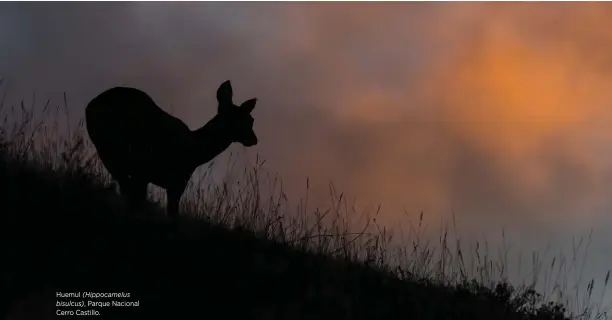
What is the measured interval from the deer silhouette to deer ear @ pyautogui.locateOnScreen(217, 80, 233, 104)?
2 centimetres

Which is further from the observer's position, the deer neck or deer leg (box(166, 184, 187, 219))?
the deer neck

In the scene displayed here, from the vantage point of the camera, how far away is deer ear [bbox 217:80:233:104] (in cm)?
720

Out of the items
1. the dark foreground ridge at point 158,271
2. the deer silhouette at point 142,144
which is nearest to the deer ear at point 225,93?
the deer silhouette at point 142,144

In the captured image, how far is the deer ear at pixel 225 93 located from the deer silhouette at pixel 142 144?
0.05 ft

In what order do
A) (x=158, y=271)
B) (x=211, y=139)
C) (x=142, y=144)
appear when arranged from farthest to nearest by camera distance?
(x=211, y=139) < (x=142, y=144) < (x=158, y=271)

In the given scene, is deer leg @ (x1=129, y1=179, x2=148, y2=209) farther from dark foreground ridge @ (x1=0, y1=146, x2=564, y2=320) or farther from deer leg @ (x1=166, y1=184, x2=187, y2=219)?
deer leg @ (x1=166, y1=184, x2=187, y2=219)

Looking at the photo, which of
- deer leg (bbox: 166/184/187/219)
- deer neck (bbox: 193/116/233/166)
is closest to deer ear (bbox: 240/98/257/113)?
deer neck (bbox: 193/116/233/166)

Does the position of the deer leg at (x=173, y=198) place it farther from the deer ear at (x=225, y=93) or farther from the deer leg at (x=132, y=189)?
the deer ear at (x=225, y=93)

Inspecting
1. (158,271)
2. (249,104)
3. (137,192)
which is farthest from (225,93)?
(158,271)

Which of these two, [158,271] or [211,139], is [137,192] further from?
[158,271]

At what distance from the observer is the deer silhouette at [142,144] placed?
670 cm

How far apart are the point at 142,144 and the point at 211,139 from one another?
788 mm

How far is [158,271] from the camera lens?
5.01m

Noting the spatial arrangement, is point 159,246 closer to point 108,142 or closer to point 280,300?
point 280,300
